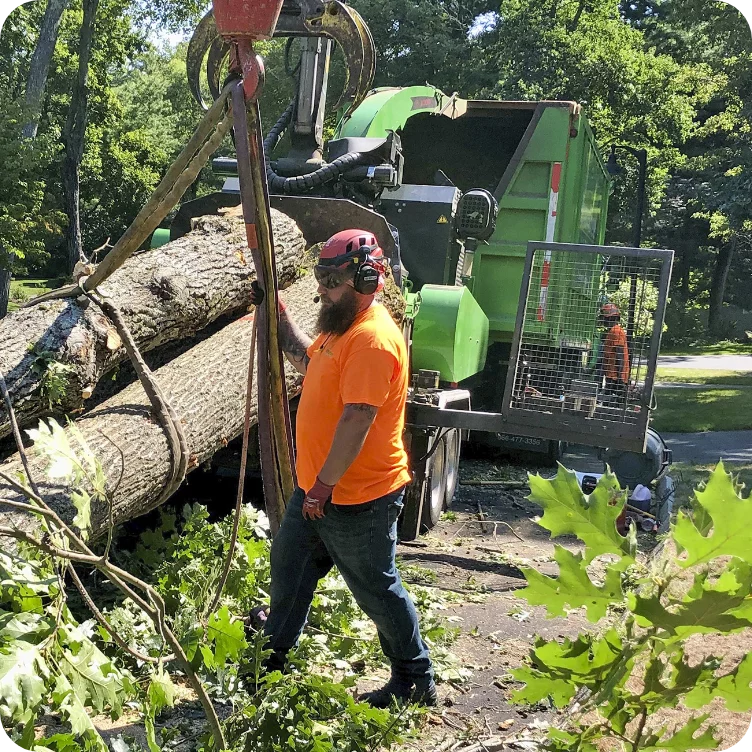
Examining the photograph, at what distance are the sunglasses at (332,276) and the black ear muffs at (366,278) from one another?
0.04 meters

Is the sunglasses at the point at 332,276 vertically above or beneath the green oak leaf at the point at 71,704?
above

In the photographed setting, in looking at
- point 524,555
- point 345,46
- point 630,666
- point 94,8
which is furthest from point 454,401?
point 94,8

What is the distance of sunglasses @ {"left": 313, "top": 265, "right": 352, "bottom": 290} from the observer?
11.8ft

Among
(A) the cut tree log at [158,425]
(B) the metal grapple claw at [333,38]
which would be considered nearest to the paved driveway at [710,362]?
(A) the cut tree log at [158,425]

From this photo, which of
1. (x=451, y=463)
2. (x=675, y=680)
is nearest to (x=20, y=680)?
(x=675, y=680)

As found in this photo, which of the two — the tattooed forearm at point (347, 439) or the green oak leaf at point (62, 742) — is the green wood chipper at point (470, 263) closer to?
the tattooed forearm at point (347, 439)

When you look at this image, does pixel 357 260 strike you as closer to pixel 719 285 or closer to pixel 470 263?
pixel 470 263

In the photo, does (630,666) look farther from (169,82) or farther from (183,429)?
(169,82)

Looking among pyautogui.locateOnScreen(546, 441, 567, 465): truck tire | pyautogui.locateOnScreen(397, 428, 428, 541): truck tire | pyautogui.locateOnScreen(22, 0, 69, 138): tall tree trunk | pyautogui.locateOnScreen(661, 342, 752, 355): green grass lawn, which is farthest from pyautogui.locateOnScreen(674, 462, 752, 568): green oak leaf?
pyautogui.locateOnScreen(661, 342, 752, 355): green grass lawn

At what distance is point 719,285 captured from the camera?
33.0 metres

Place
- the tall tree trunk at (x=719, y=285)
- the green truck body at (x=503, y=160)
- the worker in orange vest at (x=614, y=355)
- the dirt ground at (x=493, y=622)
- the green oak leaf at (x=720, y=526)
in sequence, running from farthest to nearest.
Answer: the tall tree trunk at (x=719, y=285), the green truck body at (x=503, y=160), the worker in orange vest at (x=614, y=355), the dirt ground at (x=493, y=622), the green oak leaf at (x=720, y=526)

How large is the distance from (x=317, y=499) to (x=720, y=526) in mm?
2126

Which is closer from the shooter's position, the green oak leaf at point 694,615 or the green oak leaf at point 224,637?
the green oak leaf at point 694,615

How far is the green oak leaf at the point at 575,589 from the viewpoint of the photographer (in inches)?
63.0
